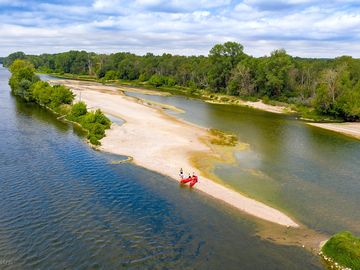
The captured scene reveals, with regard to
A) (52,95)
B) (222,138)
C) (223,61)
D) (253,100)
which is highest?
(223,61)

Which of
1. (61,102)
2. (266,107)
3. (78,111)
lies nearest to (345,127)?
(266,107)

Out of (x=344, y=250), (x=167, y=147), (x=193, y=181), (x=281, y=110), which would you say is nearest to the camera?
(x=344, y=250)

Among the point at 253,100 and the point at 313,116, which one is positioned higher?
the point at 253,100

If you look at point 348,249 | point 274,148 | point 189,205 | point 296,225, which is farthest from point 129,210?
point 274,148

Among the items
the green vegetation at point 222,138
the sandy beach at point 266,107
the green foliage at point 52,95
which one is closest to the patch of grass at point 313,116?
→ the sandy beach at point 266,107

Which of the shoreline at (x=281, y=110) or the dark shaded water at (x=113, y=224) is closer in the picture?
the dark shaded water at (x=113, y=224)

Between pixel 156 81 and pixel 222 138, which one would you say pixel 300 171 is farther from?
pixel 156 81

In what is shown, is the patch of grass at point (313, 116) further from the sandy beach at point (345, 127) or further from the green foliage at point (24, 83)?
the green foliage at point (24, 83)
